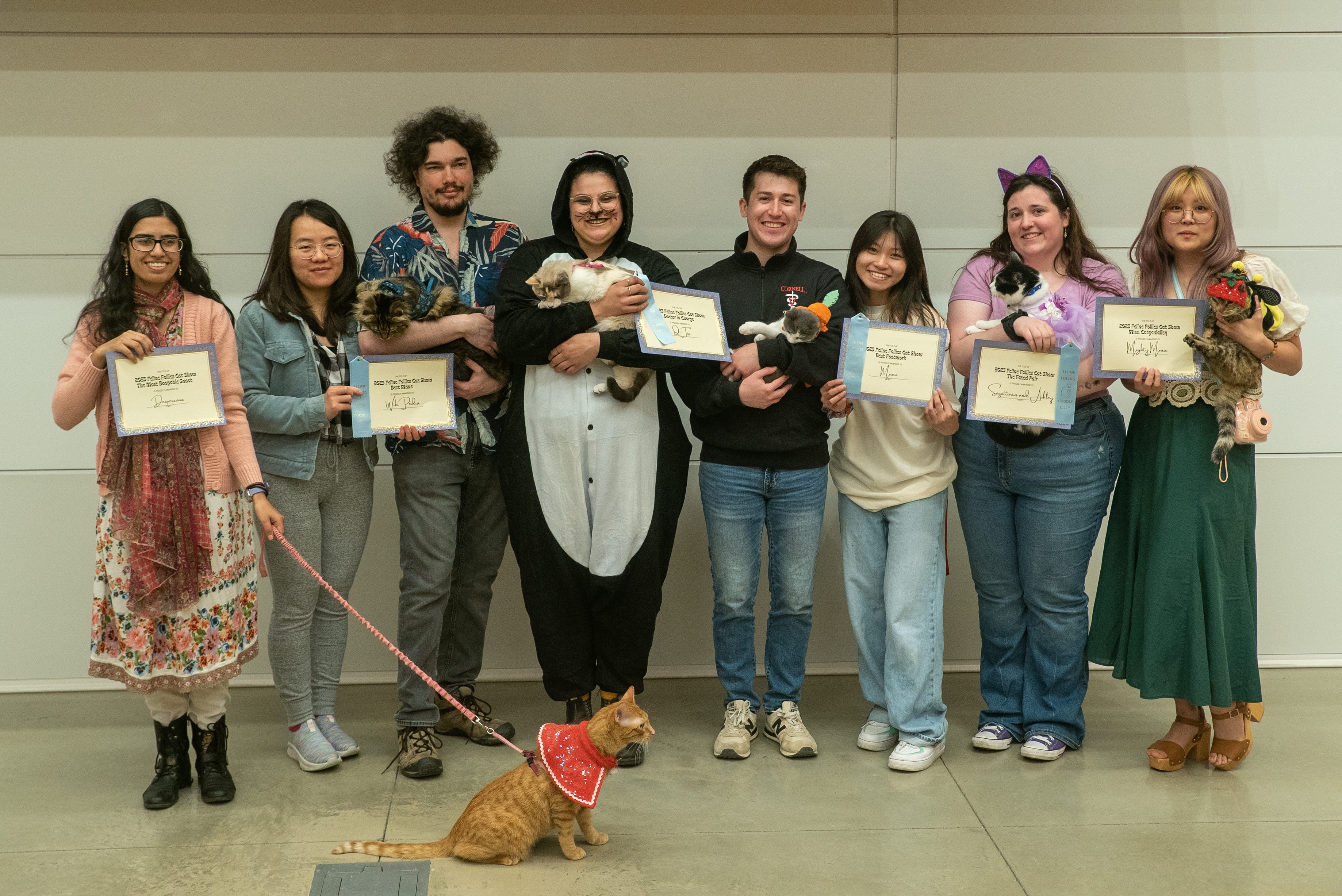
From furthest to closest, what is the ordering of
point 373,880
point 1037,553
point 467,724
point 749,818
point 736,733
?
point 467,724 → point 736,733 → point 1037,553 → point 749,818 → point 373,880

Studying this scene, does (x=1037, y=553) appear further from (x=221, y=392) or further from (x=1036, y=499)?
(x=221, y=392)

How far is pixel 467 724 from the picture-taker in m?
3.65

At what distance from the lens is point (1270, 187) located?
14.1 feet

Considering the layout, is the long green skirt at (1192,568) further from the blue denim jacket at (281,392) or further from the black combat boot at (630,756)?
the blue denim jacket at (281,392)

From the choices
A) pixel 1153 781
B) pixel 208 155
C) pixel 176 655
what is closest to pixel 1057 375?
Result: pixel 1153 781

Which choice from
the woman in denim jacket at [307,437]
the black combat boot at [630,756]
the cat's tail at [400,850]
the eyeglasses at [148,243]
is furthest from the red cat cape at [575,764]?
the eyeglasses at [148,243]

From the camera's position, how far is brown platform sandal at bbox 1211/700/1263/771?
11.0 feet

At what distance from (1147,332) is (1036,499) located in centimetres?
60

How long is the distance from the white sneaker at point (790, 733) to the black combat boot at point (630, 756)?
446 mm

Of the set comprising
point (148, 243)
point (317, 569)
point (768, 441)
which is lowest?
point (317, 569)

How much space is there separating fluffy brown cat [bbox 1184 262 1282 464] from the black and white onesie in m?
1.59

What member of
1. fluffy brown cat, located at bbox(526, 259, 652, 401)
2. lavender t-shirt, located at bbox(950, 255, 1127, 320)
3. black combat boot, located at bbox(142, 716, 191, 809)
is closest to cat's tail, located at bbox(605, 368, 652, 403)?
fluffy brown cat, located at bbox(526, 259, 652, 401)

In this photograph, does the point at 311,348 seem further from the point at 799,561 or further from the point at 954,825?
the point at 954,825

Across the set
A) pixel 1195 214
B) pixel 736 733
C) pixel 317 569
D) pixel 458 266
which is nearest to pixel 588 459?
pixel 458 266
